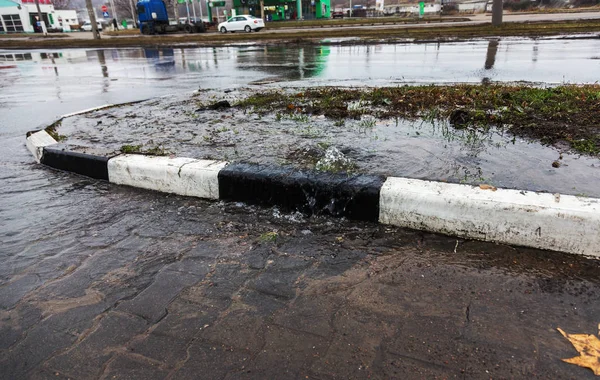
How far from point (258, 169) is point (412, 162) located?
4.76 feet

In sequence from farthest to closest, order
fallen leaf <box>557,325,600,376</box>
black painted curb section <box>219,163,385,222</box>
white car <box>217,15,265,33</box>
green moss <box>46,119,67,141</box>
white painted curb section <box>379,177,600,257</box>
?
white car <box>217,15,265,33</box>
green moss <box>46,119,67,141</box>
black painted curb section <box>219,163,385,222</box>
white painted curb section <box>379,177,600,257</box>
fallen leaf <box>557,325,600,376</box>

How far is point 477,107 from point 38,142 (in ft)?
18.0

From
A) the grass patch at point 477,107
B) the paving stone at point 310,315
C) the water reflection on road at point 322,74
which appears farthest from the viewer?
the water reflection on road at point 322,74

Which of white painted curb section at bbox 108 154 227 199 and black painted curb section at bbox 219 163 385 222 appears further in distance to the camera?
white painted curb section at bbox 108 154 227 199

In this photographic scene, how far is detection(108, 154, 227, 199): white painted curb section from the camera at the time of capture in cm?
344

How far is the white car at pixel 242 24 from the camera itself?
3771cm

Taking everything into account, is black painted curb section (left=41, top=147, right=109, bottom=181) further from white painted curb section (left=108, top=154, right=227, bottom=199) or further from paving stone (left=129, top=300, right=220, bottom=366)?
paving stone (left=129, top=300, right=220, bottom=366)

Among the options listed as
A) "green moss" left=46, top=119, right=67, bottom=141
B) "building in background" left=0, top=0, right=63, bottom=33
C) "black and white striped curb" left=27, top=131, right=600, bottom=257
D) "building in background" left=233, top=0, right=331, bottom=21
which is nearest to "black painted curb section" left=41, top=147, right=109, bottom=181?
"black and white striped curb" left=27, top=131, right=600, bottom=257

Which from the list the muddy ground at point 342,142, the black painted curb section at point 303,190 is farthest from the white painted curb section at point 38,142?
the black painted curb section at point 303,190

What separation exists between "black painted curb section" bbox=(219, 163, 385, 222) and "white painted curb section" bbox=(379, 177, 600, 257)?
0.14 metres

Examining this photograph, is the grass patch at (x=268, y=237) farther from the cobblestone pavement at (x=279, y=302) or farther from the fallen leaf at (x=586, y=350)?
the fallen leaf at (x=586, y=350)

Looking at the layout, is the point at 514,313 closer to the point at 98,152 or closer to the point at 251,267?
the point at 251,267

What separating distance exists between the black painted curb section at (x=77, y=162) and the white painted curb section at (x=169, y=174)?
0.42 ft

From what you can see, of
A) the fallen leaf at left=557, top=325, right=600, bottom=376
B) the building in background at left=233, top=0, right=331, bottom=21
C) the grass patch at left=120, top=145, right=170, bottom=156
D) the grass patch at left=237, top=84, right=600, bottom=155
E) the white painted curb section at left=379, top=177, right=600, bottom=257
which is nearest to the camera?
the fallen leaf at left=557, top=325, right=600, bottom=376
